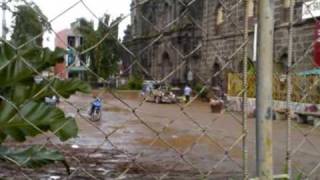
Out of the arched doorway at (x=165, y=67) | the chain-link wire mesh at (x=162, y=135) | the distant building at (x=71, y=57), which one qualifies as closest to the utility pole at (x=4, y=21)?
the chain-link wire mesh at (x=162, y=135)

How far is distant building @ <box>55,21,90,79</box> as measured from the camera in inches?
84.3

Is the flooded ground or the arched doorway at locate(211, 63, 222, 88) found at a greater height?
the arched doorway at locate(211, 63, 222, 88)

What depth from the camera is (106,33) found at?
2189 mm

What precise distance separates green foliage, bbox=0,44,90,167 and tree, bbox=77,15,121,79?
193mm

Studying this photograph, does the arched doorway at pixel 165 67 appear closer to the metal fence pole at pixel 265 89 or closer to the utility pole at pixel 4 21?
the metal fence pole at pixel 265 89

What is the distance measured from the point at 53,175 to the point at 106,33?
475 cm

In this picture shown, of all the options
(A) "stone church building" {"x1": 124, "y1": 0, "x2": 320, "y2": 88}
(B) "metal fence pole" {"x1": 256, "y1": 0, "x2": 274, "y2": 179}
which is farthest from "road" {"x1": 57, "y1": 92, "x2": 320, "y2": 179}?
(B) "metal fence pole" {"x1": 256, "y1": 0, "x2": 274, "y2": 179}

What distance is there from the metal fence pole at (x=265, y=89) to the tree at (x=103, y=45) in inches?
21.9

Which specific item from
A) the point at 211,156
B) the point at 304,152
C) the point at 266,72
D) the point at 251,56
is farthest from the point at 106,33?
the point at 304,152

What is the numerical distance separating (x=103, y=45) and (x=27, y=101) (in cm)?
38

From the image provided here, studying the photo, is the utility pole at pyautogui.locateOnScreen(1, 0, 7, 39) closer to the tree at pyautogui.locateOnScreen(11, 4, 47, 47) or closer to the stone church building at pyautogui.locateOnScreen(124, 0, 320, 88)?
the tree at pyautogui.locateOnScreen(11, 4, 47, 47)

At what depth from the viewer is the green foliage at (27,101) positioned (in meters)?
2.31

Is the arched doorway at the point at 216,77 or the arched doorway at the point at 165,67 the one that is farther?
the arched doorway at the point at 165,67

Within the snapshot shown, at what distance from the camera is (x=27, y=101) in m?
2.40
